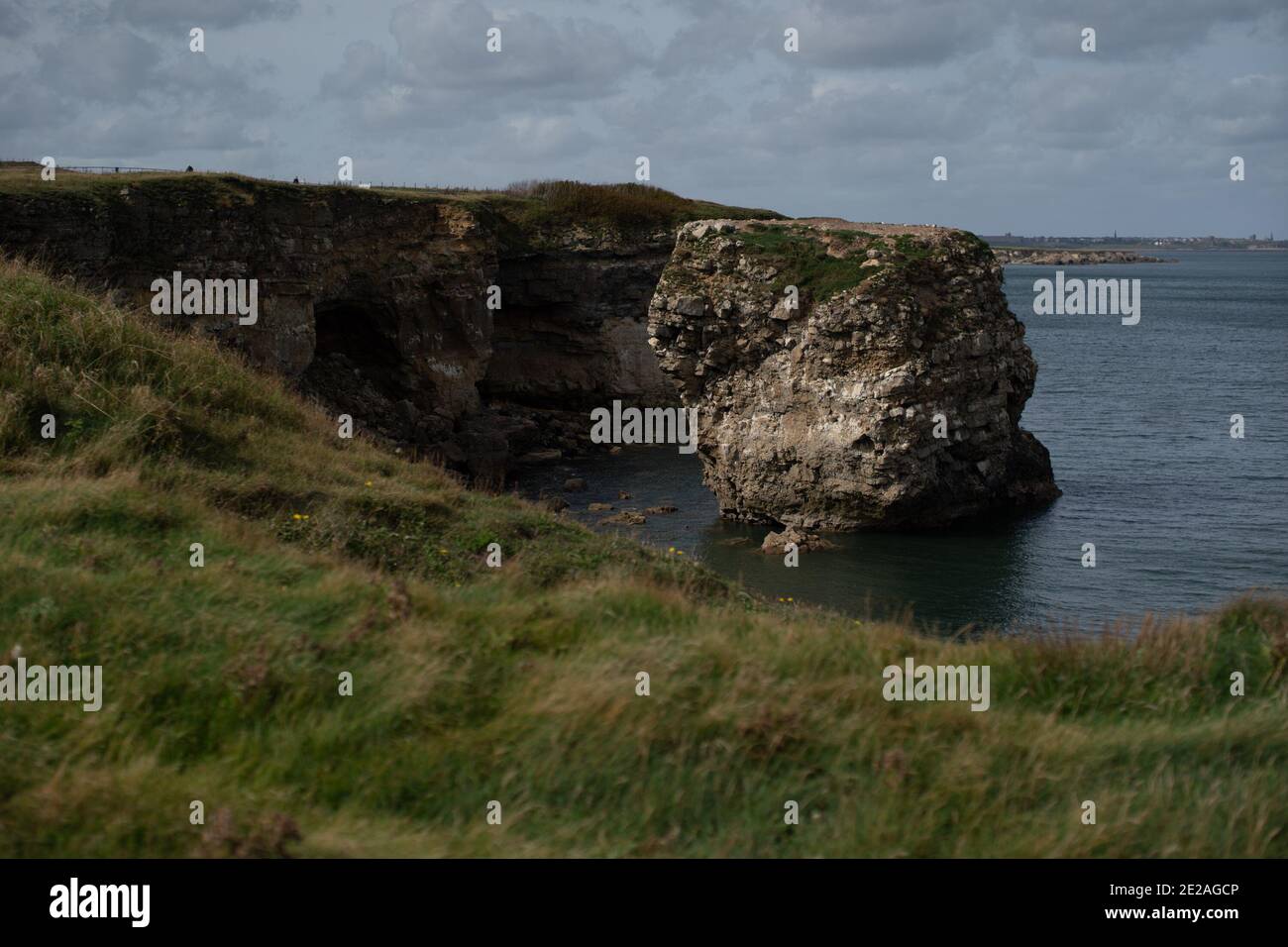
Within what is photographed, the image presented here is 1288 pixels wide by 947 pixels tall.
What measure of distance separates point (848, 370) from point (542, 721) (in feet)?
97.9

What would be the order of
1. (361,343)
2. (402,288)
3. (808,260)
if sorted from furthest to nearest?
(361,343) → (402,288) → (808,260)

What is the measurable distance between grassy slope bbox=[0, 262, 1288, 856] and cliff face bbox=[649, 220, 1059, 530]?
83.7 ft

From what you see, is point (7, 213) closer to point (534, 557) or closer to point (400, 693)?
point (534, 557)

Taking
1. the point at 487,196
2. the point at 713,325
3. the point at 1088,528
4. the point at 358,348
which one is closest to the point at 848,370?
the point at 713,325

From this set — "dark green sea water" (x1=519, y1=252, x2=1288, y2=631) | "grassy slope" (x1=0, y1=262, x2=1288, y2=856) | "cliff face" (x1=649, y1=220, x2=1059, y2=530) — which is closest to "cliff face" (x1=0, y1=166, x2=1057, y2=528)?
"cliff face" (x1=649, y1=220, x2=1059, y2=530)

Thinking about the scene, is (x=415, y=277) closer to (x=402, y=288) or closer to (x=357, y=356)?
(x=402, y=288)

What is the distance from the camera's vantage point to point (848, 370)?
1428 inches

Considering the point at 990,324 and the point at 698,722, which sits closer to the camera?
the point at 698,722

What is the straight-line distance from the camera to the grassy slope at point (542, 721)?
22.4ft

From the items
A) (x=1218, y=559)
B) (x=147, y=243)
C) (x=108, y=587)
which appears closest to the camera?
(x=108, y=587)

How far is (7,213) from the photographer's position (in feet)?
112

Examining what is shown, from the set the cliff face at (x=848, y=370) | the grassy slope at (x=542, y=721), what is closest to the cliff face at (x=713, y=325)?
the cliff face at (x=848, y=370)
